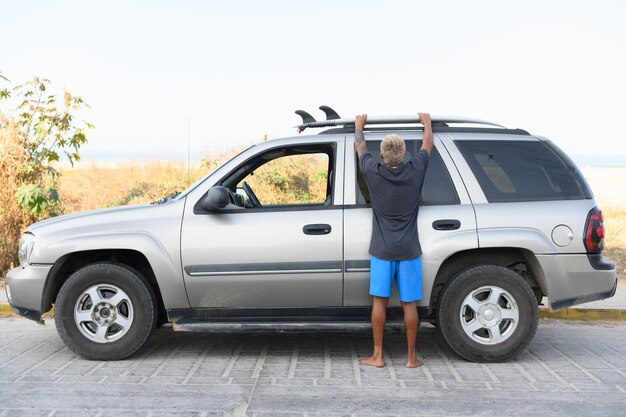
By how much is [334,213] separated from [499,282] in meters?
1.43

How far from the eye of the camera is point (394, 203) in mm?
6316

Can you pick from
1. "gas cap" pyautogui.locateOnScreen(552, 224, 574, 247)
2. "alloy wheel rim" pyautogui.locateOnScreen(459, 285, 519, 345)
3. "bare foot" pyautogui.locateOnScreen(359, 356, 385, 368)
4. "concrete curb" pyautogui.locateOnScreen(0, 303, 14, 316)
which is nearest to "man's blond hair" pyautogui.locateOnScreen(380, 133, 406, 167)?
"alloy wheel rim" pyautogui.locateOnScreen(459, 285, 519, 345)

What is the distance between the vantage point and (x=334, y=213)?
656 centimetres

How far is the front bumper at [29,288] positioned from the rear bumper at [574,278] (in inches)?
160

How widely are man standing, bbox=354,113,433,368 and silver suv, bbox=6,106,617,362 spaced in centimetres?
16

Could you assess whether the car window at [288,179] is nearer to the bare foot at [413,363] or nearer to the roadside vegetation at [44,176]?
the roadside vegetation at [44,176]

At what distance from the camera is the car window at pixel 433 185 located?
6645mm

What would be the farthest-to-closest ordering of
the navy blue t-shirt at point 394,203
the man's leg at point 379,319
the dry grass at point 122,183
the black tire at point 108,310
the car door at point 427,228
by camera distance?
1. the dry grass at point 122,183
2. the black tire at point 108,310
3. the car door at point 427,228
4. the man's leg at point 379,319
5. the navy blue t-shirt at point 394,203

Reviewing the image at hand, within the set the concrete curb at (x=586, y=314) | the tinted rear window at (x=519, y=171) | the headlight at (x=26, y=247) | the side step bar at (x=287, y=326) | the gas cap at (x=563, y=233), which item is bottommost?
the concrete curb at (x=586, y=314)

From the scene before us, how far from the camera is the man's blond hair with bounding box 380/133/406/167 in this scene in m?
6.32

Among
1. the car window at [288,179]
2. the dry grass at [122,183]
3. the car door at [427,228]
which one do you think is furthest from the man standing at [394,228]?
the dry grass at [122,183]

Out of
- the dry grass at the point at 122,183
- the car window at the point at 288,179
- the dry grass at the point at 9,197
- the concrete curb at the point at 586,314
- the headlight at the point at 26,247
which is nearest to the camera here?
the headlight at the point at 26,247

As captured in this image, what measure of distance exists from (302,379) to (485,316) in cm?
160

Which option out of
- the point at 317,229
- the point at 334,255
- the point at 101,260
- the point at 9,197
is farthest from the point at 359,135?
the point at 9,197
